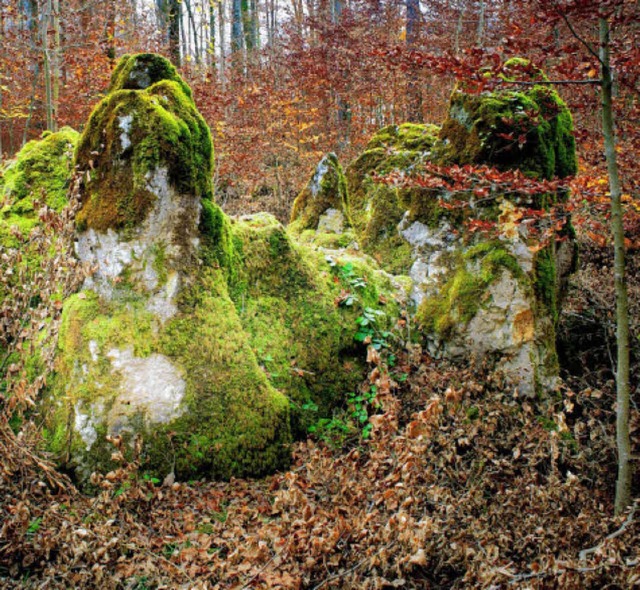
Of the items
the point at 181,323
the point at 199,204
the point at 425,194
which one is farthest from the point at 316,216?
the point at 181,323

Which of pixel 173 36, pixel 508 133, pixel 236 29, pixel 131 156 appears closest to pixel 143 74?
pixel 131 156

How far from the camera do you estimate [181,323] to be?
4164 millimetres

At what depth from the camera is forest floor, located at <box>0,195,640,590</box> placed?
263cm

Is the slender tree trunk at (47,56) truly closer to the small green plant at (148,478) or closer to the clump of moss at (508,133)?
the clump of moss at (508,133)

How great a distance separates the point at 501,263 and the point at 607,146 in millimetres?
2055

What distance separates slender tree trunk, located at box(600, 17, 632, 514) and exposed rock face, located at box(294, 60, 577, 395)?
130cm

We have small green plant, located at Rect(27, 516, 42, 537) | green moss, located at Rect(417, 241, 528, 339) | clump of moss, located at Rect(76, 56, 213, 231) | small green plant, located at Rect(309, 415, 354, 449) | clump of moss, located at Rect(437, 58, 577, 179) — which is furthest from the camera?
clump of moss, located at Rect(437, 58, 577, 179)

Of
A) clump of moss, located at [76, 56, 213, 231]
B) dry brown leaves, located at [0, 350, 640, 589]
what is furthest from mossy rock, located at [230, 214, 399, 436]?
clump of moss, located at [76, 56, 213, 231]

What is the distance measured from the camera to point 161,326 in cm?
411

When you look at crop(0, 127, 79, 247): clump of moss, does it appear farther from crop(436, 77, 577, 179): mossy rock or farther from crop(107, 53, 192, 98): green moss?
crop(436, 77, 577, 179): mossy rock

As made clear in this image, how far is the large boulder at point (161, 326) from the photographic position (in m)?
3.81

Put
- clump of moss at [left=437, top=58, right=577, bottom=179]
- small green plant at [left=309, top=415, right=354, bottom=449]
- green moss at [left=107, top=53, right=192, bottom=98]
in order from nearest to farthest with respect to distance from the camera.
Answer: small green plant at [left=309, top=415, right=354, bottom=449] → green moss at [left=107, top=53, right=192, bottom=98] → clump of moss at [left=437, top=58, right=577, bottom=179]

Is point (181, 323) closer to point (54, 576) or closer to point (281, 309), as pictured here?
point (281, 309)

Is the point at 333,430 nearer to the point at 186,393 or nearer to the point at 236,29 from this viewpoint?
the point at 186,393
